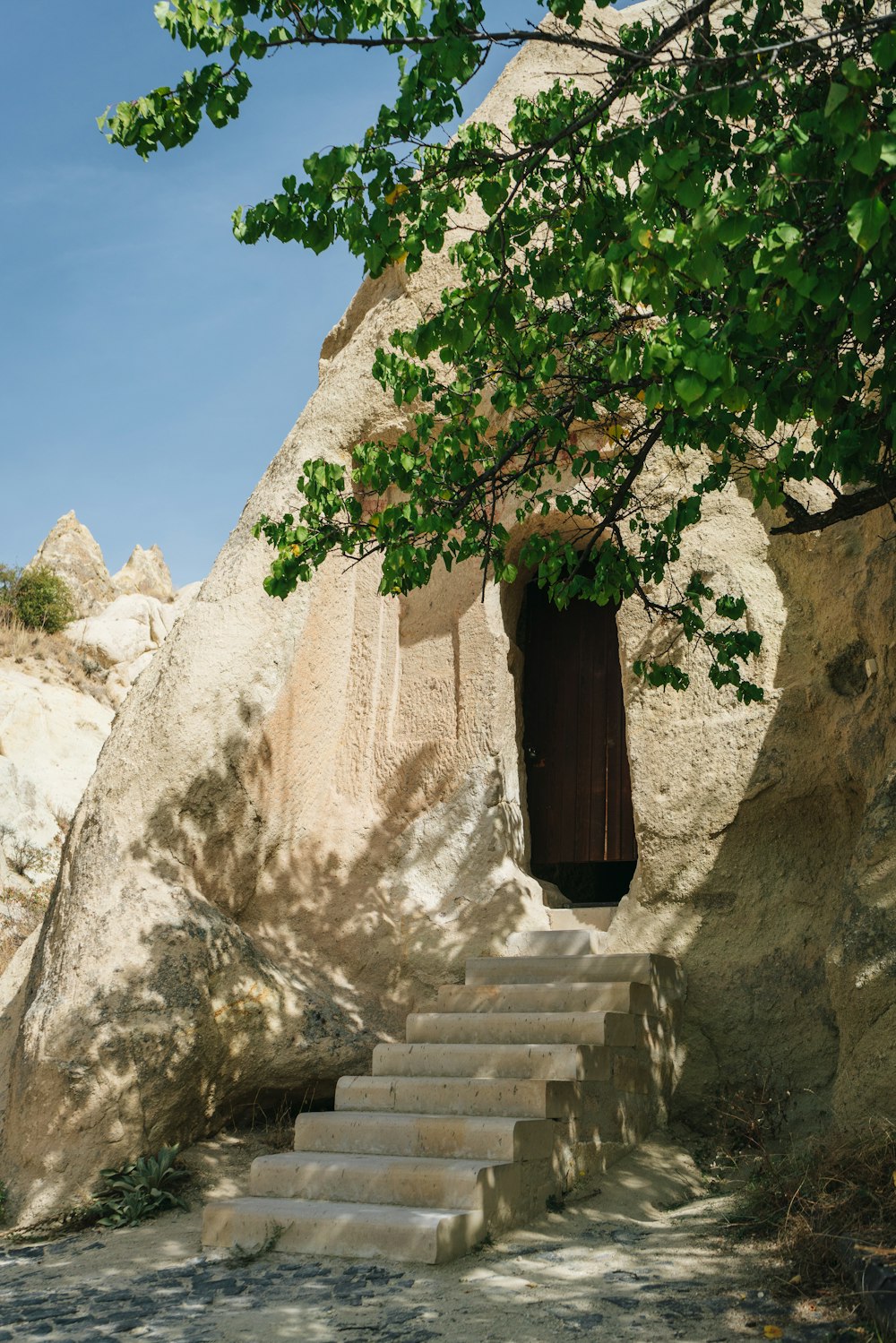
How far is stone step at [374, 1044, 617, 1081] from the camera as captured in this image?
621cm

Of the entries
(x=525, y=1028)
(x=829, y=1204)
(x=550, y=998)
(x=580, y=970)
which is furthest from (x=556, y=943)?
(x=829, y=1204)

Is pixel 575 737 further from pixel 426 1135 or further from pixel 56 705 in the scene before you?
pixel 56 705

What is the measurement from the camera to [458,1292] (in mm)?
4664

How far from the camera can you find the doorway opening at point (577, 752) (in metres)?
9.17

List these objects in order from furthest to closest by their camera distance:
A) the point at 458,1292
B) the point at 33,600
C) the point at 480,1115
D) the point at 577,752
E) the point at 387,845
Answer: the point at 33,600 < the point at 577,752 < the point at 387,845 < the point at 480,1115 < the point at 458,1292

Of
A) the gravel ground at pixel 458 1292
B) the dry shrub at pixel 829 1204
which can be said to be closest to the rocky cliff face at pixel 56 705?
the gravel ground at pixel 458 1292

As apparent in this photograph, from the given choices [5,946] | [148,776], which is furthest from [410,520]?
[5,946]

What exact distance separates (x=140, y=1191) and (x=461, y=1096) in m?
1.85

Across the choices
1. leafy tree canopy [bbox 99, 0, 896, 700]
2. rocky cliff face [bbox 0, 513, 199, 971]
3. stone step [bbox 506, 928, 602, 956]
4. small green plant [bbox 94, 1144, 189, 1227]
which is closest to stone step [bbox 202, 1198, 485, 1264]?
small green plant [bbox 94, 1144, 189, 1227]

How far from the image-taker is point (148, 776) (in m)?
8.02

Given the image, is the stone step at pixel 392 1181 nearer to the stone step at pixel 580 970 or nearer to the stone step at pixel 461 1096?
the stone step at pixel 461 1096

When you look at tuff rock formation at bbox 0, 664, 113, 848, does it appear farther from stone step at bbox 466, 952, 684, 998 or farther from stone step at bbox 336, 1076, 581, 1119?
stone step at bbox 336, 1076, 581, 1119

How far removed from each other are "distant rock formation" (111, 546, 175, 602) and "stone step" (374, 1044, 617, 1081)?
85.8ft

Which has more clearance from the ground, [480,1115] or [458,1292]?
[480,1115]
